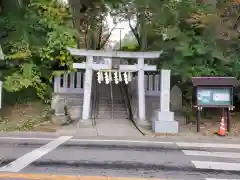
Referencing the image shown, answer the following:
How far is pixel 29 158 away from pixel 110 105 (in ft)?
32.2

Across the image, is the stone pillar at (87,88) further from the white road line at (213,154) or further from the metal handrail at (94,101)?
the white road line at (213,154)

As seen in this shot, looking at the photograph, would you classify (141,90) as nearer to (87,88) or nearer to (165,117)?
(165,117)

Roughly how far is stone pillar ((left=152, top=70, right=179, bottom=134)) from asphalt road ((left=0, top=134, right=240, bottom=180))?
2.67 m

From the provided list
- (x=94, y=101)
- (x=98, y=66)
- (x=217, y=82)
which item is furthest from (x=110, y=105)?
(x=217, y=82)

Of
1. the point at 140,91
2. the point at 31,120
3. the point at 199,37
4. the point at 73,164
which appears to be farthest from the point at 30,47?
the point at 73,164

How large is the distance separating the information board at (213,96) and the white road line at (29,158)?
601cm

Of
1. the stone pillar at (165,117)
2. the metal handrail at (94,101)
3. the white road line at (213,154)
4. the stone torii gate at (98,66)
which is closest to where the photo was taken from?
the white road line at (213,154)

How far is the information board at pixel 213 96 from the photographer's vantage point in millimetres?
12484

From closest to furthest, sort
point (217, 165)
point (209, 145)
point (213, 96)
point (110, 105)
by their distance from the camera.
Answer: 1. point (217, 165)
2. point (209, 145)
3. point (213, 96)
4. point (110, 105)

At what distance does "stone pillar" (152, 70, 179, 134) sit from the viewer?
1224cm

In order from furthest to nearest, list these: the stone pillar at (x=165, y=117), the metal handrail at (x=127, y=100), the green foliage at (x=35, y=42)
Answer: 1. the metal handrail at (x=127, y=100)
2. the green foliage at (x=35, y=42)
3. the stone pillar at (x=165, y=117)

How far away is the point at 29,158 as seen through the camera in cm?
684

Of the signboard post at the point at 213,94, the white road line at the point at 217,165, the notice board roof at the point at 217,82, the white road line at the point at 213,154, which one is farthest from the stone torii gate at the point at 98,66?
the white road line at the point at 217,165

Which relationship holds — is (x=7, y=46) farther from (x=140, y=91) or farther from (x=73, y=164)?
(x=73, y=164)
